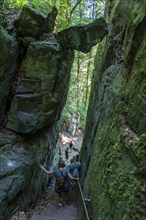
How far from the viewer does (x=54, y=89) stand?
994 cm

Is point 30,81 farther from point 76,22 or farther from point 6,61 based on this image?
point 76,22

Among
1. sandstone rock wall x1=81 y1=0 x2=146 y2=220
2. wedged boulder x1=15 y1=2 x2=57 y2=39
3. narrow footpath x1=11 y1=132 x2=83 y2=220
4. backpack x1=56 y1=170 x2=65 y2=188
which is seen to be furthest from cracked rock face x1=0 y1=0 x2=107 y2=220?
sandstone rock wall x1=81 y1=0 x2=146 y2=220

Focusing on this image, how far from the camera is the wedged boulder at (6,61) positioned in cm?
868

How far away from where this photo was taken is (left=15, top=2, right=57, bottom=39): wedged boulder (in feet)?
30.8

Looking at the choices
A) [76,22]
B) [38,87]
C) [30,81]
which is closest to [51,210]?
[38,87]

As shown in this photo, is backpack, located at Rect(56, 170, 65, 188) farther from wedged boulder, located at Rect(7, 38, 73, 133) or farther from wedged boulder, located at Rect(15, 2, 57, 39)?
wedged boulder, located at Rect(15, 2, 57, 39)

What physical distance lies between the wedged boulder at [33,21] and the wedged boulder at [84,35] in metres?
0.88

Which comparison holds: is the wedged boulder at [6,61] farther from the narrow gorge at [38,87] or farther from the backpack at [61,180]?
Result: the backpack at [61,180]

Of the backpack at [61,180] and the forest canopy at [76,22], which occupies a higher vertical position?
the forest canopy at [76,22]

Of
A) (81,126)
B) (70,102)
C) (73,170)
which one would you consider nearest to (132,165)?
(73,170)

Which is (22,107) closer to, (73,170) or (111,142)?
(73,170)

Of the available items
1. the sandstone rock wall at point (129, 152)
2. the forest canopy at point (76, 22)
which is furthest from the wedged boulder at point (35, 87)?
the sandstone rock wall at point (129, 152)

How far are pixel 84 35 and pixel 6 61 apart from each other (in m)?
3.56

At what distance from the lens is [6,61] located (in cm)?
893
